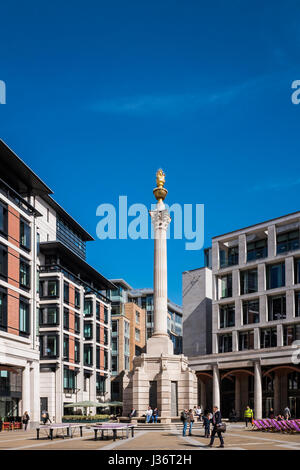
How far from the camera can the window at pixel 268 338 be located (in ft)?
253

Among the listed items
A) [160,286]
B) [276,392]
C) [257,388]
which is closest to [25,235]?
[160,286]

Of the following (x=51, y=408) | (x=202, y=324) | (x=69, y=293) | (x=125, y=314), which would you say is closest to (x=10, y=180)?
(x=69, y=293)

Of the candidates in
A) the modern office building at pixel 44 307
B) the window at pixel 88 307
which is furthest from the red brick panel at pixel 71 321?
the window at pixel 88 307

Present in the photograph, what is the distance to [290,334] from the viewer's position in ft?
248

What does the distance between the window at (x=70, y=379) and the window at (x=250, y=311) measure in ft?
75.0

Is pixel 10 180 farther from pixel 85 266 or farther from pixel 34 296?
pixel 85 266

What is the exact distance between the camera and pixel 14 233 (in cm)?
5447

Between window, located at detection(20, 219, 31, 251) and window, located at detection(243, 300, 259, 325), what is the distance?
3395 cm

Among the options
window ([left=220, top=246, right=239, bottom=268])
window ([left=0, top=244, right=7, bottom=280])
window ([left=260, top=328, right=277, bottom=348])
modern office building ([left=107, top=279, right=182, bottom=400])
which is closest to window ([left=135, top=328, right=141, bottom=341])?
modern office building ([left=107, top=279, right=182, bottom=400])

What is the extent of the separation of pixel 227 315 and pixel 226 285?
12.9ft

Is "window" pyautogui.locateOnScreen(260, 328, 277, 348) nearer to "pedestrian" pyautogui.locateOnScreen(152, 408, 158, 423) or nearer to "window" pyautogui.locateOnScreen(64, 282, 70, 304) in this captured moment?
"window" pyautogui.locateOnScreen(64, 282, 70, 304)

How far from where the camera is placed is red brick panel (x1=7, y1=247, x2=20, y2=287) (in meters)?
53.0

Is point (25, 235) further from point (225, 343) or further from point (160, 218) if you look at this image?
point (225, 343)

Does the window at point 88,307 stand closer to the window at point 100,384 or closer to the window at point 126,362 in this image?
the window at point 100,384
